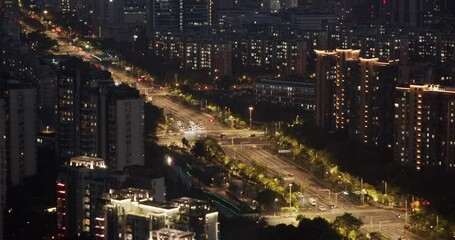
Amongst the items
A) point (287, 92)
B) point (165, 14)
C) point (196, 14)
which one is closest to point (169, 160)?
point (287, 92)

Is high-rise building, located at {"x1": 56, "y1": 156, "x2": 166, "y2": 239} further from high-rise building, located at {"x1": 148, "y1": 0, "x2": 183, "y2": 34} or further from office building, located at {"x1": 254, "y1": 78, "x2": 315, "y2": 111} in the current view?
high-rise building, located at {"x1": 148, "y1": 0, "x2": 183, "y2": 34}

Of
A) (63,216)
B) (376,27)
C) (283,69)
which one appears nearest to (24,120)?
(63,216)

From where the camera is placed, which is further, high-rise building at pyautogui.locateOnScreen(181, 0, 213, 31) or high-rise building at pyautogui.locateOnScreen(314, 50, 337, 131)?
high-rise building at pyautogui.locateOnScreen(181, 0, 213, 31)

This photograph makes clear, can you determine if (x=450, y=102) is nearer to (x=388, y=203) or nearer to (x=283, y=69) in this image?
(x=388, y=203)

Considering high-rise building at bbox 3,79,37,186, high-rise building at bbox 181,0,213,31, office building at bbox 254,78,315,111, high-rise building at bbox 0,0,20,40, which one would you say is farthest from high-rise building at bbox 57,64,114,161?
high-rise building at bbox 181,0,213,31

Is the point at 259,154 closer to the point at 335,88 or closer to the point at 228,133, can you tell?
the point at 228,133

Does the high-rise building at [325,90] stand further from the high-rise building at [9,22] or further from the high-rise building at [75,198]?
the high-rise building at [75,198]
